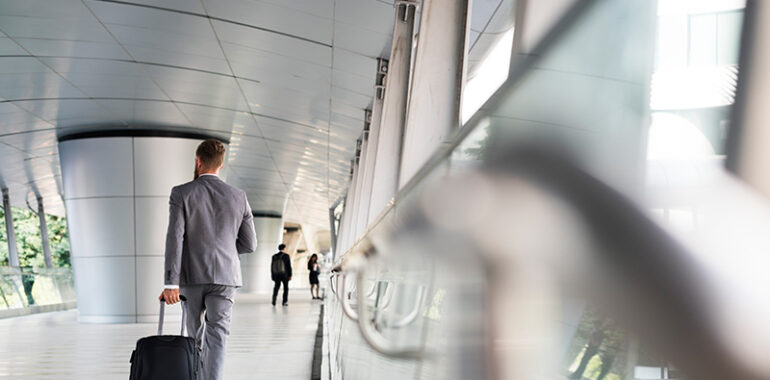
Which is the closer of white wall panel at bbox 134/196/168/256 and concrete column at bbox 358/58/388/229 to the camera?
concrete column at bbox 358/58/388/229

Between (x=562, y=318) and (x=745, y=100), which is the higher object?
(x=745, y=100)

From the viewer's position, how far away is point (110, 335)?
12.0 m

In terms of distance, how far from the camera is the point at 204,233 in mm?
4621

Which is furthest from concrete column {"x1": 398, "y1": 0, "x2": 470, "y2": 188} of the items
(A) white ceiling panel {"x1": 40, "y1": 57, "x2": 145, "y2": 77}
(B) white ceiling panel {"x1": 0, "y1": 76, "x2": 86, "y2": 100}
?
(B) white ceiling panel {"x1": 0, "y1": 76, "x2": 86, "y2": 100}

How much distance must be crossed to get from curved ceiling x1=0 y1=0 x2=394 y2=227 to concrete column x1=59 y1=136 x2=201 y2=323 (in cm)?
55

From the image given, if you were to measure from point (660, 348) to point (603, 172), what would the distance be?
15 cm

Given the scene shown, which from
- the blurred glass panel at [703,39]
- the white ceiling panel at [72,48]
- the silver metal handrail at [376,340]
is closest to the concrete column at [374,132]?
the white ceiling panel at [72,48]

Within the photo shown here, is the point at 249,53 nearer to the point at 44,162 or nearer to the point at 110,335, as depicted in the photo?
the point at 110,335

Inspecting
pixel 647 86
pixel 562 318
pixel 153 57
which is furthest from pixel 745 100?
pixel 153 57

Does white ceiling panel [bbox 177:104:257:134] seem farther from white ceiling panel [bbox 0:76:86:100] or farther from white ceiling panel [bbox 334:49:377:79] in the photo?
white ceiling panel [bbox 334:49:377:79]

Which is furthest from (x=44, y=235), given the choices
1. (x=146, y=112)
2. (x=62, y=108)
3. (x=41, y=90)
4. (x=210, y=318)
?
(x=210, y=318)

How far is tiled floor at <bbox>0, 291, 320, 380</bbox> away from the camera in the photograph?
7.10m

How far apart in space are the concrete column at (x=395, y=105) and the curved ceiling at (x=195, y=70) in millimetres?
296

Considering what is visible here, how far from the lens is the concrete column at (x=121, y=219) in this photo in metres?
15.3
